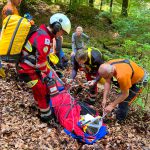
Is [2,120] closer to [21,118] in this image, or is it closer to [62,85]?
[21,118]

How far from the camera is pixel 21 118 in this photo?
240 inches

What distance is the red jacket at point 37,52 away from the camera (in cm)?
543

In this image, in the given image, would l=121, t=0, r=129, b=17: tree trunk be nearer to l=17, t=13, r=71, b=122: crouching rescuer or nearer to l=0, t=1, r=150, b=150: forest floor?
l=0, t=1, r=150, b=150: forest floor

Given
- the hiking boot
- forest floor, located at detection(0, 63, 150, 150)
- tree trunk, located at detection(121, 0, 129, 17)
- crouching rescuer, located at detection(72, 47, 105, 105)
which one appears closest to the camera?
forest floor, located at detection(0, 63, 150, 150)

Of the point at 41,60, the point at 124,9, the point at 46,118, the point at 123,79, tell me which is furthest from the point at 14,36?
the point at 124,9

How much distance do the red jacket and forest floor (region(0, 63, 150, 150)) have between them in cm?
106

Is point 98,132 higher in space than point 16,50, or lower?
lower

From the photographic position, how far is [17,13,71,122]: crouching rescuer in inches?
215

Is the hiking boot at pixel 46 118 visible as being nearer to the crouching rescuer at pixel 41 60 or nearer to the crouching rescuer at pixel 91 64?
the crouching rescuer at pixel 41 60

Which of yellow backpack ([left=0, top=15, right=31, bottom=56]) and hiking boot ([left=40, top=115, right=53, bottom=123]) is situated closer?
yellow backpack ([left=0, top=15, right=31, bottom=56])

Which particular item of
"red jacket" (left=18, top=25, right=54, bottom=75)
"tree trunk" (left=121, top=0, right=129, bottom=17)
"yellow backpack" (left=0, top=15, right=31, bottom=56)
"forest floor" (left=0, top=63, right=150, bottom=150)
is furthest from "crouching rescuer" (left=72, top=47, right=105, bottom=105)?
"tree trunk" (left=121, top=0, right=129, bottom=17)

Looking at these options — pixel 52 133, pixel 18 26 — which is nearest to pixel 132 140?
pixel 52 133

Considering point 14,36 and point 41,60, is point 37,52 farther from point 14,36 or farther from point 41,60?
point 14,36

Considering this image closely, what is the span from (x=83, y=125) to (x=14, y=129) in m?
1.38
